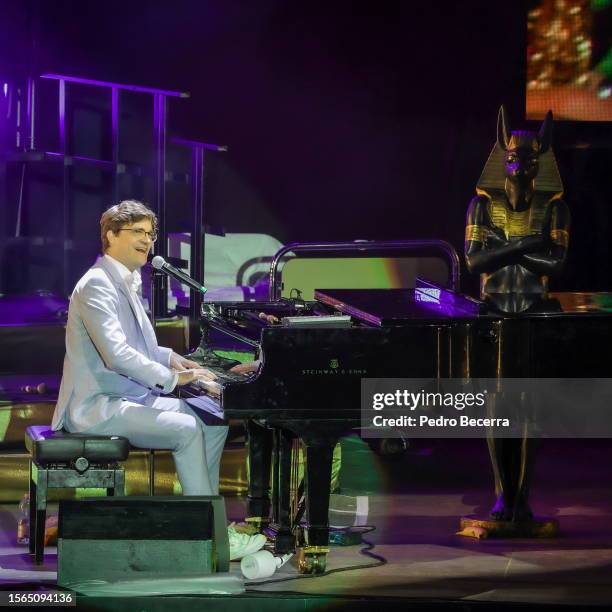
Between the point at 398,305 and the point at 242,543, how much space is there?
113cm

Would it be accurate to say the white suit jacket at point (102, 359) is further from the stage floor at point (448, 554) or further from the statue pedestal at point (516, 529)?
the statue pedestal at point (516, 529)

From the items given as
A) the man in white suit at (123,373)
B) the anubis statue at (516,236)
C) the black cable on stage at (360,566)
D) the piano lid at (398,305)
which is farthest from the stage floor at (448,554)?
the piano lid at (398,305)

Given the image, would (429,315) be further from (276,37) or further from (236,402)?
(276,37)

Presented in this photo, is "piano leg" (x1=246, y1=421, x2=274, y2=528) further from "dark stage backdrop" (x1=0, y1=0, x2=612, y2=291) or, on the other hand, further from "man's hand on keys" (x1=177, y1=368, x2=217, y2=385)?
"dark stage backdrop" (x1=0, y1=0, x2=612, y2=291)

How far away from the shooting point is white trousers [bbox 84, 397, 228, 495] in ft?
17.0

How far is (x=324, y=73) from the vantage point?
845cm

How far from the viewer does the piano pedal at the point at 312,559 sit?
16.4 ft

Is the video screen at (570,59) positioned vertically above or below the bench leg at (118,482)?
above

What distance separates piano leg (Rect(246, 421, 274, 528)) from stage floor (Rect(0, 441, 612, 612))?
0.39 m

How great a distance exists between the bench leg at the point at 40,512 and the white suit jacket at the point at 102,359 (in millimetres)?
244

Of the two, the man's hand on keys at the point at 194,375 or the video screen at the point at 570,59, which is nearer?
the man's hand on keys at the point at 194,375

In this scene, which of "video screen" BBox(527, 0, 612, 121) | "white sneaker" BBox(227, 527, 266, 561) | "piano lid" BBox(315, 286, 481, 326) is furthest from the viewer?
"video screen" BBox(527, 0, 612, 121)

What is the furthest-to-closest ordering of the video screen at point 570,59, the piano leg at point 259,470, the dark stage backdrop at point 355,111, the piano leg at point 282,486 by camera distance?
1. the dark stage backdrop at point 355,111
2. the video screen at point 570,59
3. the piano leg at point 259,470
4. the piano leg at point 282,486

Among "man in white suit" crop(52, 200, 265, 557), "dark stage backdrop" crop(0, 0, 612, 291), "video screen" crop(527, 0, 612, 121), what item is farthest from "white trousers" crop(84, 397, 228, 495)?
"video screen" crop(527, 0, 612, 121)
